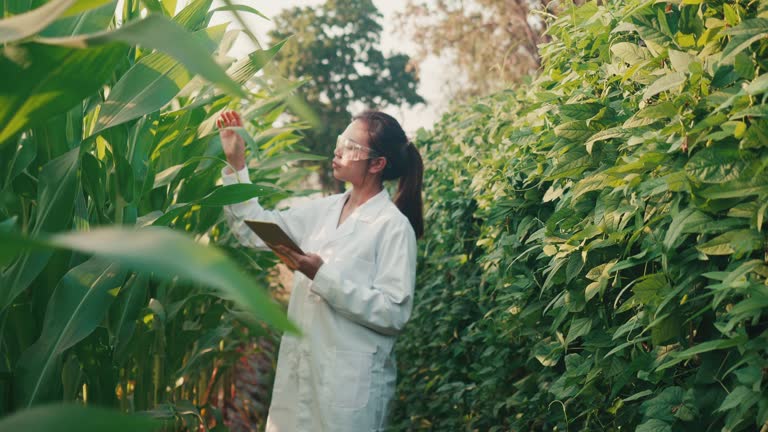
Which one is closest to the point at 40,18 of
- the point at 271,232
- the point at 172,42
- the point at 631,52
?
the point at 172,42

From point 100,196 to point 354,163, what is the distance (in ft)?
3.74

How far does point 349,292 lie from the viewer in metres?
2.42

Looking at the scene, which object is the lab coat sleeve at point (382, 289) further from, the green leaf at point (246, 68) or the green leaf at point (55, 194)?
the green leaf at point (55, 194)

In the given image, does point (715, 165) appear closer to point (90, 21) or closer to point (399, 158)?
point (90, 21)

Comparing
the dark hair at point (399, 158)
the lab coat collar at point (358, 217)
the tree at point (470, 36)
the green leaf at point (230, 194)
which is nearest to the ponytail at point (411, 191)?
the dark hair at point (399, 158)

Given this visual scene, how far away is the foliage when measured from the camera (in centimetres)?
63

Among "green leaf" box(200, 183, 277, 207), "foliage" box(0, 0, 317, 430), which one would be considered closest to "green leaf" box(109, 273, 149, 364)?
"foliage" box(0, 0, 317, 430)

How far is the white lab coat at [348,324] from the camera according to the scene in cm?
244

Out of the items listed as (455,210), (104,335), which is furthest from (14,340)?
(455,210)

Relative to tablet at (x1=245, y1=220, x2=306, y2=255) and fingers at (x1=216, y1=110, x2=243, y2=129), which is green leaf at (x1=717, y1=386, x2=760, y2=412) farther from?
fingers at (x1=216, y1=110, x2=243, y2=129)

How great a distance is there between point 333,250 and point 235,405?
7.23 ft

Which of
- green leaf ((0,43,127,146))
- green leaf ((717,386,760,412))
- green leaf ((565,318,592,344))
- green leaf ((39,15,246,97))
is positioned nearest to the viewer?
green leaf ((39,15,246,97))

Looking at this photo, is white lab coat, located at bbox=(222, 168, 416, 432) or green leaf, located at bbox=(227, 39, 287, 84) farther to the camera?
white lab coat, located at bbox=(222, 168, 416, 432)

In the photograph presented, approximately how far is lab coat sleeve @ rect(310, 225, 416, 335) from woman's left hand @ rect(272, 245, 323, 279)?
0.03m
